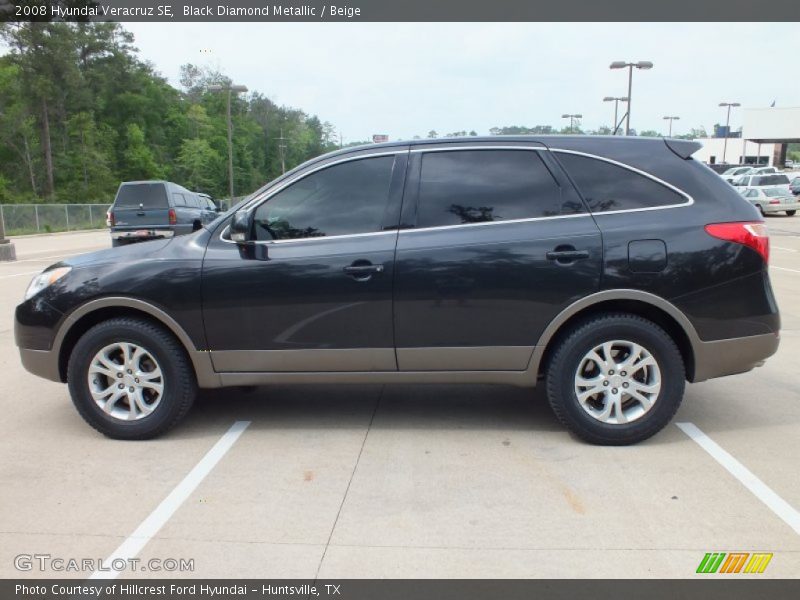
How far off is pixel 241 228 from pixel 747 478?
344cm

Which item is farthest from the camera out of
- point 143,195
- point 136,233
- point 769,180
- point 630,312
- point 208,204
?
point 769,180

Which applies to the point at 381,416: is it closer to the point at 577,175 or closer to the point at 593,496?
the point at 593,496

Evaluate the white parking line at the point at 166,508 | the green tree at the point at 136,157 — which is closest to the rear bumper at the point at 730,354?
the white parking line at the point at 166,508

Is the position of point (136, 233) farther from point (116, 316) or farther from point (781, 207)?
point (781, 207)

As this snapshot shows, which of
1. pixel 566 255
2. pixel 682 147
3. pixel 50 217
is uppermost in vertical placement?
pixel 682 147

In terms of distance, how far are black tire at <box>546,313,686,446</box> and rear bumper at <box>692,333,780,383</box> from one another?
0.15 meters

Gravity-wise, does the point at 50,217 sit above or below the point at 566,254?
below

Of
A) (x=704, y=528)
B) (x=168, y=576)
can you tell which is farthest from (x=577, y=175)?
(x=168, y=576)

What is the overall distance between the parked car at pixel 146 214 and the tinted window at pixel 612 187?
12105 millimetres

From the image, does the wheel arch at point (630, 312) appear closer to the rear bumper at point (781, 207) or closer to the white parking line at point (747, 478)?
the white parking line at point (747, 478)

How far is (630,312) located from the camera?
14.2ft

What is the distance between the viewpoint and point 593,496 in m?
3.65

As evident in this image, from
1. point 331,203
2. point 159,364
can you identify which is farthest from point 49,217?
point 331,203
